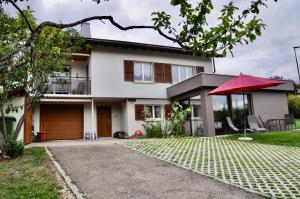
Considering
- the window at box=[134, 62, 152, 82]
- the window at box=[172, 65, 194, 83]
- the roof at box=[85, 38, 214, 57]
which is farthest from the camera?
the window at box=[172, 65, 194, 83]

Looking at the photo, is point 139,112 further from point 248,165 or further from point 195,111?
point 248,165

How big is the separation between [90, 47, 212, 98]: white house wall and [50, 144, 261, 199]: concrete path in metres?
10.2

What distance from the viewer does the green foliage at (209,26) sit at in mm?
3730

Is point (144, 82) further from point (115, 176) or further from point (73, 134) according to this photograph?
point (115, 176)

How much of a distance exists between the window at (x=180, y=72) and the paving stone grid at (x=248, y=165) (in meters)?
11.6

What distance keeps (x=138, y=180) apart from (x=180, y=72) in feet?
54.7

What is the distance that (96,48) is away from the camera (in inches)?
762

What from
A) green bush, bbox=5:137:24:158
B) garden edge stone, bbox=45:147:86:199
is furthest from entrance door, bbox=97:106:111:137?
garden edge stone, bbox=45:147:86:199

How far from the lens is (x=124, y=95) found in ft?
64.1

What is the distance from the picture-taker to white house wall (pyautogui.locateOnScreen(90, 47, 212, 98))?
19.1 metres

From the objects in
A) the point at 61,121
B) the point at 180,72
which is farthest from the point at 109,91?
the point at 180,72

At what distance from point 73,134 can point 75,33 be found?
9.89 m

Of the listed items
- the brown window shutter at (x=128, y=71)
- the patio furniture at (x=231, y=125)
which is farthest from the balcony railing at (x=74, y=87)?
the patio furniture at (x=231, y=125)

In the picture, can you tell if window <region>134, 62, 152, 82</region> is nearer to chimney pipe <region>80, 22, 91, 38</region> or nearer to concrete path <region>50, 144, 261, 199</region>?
chimney pipe <region>80, 22, 91, 38</region>
